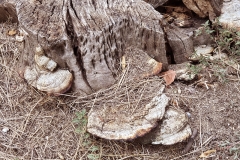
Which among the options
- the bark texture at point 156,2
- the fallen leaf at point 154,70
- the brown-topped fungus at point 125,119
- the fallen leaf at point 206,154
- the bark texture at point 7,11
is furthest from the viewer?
the bark texture at point 7,11

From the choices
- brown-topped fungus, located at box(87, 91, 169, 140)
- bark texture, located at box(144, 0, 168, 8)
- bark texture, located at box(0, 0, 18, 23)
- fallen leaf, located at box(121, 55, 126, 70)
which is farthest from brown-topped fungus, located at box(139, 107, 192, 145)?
bark texture, located at box(0, 0, 18, 23)

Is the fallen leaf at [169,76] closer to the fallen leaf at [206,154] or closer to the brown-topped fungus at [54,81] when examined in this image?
the fallen leaf at [206,154]

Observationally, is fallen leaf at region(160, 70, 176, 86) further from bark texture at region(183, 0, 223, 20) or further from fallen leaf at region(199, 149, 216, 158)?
bark texture at region(183, 0, 223, 20)

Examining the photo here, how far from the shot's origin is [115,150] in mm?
2266

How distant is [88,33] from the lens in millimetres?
2309

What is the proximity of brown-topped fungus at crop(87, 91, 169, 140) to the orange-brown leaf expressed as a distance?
0.33 metres

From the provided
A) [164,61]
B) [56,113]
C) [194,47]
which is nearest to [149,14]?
[164,61]

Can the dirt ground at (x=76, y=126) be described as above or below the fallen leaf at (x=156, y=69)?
below

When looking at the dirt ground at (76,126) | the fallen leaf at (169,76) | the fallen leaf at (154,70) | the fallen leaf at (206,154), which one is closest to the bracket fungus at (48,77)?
the dirt ground at (76,126)

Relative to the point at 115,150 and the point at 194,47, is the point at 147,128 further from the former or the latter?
the point at 194,47

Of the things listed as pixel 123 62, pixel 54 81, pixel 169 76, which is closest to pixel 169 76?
pixel 169 76

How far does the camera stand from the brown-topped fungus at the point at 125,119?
2068 millimetres

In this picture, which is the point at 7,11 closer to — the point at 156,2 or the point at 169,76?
the point at 156,2

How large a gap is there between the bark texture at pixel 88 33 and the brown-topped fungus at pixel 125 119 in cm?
32
